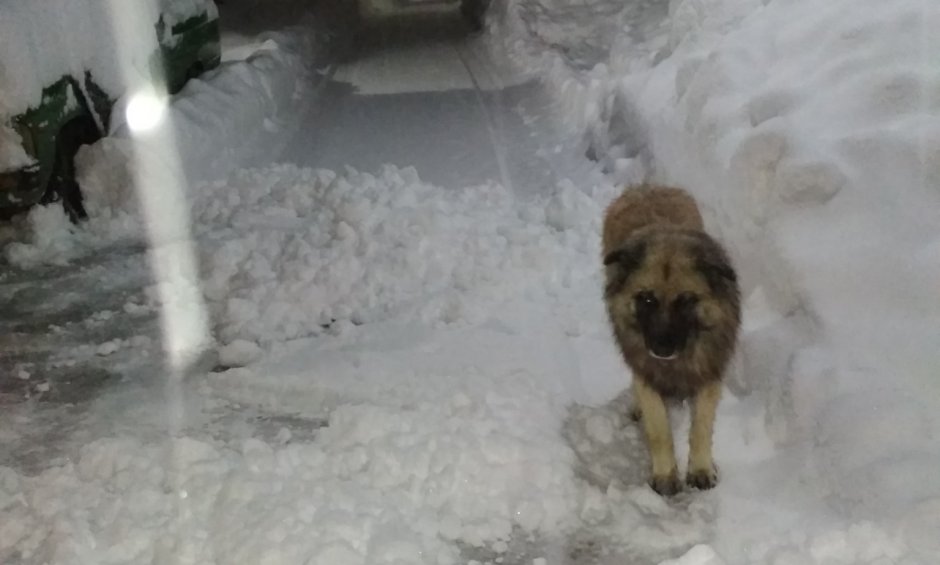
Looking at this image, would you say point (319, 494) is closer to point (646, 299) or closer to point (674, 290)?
point (646, 299)

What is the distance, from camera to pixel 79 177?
785 cm

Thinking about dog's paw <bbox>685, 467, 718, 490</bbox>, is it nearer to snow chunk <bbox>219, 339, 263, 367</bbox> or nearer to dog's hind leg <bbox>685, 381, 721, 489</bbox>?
dog's hind leg <bbox>685, 381, 721, 489</bbox>

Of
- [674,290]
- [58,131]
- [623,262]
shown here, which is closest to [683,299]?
[674,290]

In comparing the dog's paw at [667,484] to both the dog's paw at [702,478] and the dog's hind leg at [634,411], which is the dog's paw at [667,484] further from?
the dog's hind leg at [634,411]

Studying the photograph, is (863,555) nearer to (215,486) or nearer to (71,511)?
(215,486)

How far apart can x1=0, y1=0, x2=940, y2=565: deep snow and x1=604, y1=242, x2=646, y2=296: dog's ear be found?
966mm

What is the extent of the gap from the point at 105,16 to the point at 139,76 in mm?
789

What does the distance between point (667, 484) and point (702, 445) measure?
0.25 metres

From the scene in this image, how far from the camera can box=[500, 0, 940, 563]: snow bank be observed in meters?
3.60

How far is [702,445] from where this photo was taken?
402 centimetres

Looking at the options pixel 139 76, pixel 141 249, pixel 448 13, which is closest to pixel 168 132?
pixel 139 76

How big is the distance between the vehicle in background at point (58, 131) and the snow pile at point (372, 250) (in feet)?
4.04

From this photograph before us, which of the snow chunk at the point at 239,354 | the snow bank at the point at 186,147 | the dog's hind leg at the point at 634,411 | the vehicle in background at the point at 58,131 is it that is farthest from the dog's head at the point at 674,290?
the vehicle in background at the point at 58,131

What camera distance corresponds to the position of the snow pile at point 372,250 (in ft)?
19.5
